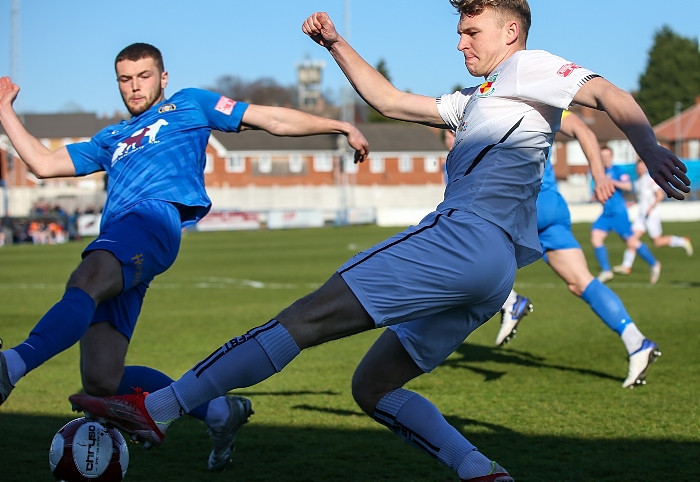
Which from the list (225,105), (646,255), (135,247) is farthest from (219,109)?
(646,255)

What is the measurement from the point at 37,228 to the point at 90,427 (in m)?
35.8

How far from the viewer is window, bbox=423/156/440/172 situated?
3174 inches

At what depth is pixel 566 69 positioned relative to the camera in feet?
11.1

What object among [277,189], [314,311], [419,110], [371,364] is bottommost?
[277,189]

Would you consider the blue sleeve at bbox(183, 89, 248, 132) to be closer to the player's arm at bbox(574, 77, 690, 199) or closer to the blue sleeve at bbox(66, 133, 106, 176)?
the blue sleeve at bbox(66, 133, 106, 176)

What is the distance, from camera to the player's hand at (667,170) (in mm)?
3102

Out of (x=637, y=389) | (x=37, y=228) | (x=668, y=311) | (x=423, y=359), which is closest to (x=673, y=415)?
(x=637, y=389)

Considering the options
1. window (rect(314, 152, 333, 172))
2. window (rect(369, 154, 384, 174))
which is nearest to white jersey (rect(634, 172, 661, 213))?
window (rect(314, 152, 333, 172))

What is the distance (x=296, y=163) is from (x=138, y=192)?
241 feet

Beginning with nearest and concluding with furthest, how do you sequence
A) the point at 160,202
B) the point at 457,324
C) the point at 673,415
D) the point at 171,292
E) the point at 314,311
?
1. the point at 314,311
2. the point at 457,324
3. the point at 160,202
4. the point at 673,415
5. the point at 171,292

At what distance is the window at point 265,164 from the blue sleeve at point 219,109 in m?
72.2

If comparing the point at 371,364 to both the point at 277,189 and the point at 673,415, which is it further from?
the point at 277,189

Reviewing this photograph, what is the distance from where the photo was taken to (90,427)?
4.10 m

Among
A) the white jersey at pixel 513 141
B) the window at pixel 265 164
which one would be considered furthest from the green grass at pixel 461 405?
the window at pixel 265 164
